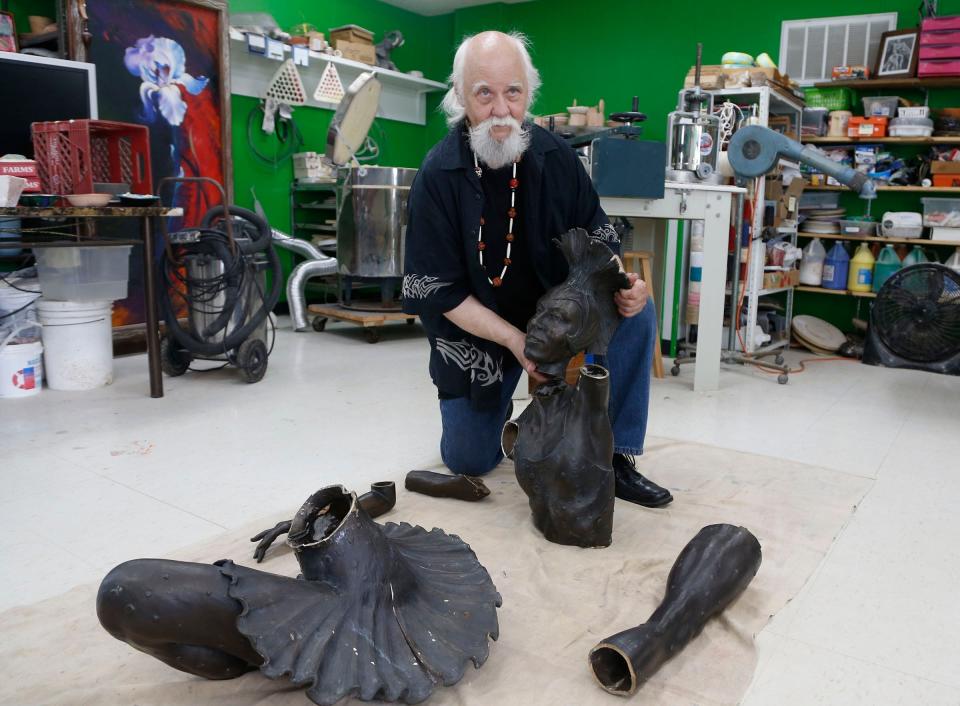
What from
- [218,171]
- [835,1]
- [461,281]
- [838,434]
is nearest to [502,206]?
[461,281]

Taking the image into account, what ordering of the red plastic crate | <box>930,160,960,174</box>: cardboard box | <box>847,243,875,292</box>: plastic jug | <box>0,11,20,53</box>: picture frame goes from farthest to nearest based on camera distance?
<box>847,243,875,292</box>: plastic jug → <box>930,160,960,174</box>: cardboard box → <box>0,11,20,53</box>: picture frame → the red plastic crate

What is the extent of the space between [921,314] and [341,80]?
14.6ft

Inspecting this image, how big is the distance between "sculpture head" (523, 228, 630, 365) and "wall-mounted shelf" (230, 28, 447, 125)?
13.2ft

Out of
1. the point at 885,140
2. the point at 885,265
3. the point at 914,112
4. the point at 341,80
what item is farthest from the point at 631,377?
the point at 341,80

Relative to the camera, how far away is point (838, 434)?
3.00m

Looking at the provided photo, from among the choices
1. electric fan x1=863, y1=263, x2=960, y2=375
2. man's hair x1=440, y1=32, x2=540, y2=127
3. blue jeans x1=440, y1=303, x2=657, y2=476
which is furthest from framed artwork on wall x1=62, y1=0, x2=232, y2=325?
electric fan x1=863, y1=263, x2=960, y2=375

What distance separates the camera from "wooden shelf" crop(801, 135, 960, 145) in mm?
4652

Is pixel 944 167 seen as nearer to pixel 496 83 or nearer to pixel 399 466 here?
pixel 496 83

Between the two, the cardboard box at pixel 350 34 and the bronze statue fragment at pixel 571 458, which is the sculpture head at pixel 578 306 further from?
the cardboard box at pixel 350 34

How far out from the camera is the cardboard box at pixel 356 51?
230 inches

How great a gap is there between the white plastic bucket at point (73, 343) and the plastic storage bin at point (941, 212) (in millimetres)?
4667

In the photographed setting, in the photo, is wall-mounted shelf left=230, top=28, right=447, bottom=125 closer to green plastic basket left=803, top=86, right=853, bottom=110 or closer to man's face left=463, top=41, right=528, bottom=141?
green plastic basket left=803, top=86, right=853, bottom=110

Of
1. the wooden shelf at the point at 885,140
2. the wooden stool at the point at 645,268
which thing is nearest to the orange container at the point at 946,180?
the wooden shelf at the point at 885,140

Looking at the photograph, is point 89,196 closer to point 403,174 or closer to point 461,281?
point 461,281
